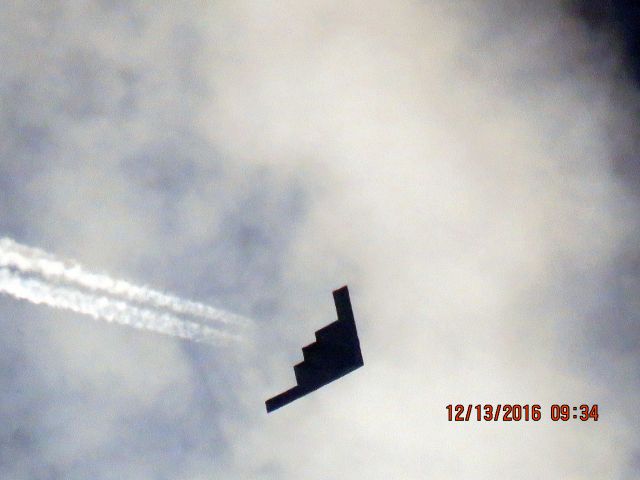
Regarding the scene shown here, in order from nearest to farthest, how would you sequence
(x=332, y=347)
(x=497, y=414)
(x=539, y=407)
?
(x=332, y=347)
(x=497, y=414)
(x=539, y=407)

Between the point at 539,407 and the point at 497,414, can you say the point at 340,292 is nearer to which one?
the point at 497,414

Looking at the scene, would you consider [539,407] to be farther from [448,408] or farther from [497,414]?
[448,408]

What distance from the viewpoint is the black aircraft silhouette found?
31.0ft

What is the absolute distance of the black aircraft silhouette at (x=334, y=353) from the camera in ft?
31.0

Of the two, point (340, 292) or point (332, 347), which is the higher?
point (340, 292)

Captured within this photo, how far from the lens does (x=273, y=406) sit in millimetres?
10047

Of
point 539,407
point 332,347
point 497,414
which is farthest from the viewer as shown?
point 539,407

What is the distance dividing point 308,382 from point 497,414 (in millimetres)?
13666

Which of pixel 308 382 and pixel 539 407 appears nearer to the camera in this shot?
pixel 308 382

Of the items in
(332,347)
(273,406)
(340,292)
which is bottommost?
(273,406)

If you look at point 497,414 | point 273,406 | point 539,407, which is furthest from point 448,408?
point 273,406

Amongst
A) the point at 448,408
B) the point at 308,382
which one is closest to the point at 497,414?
the point at 448,408

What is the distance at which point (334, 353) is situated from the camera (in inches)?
375

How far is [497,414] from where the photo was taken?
18891mm
